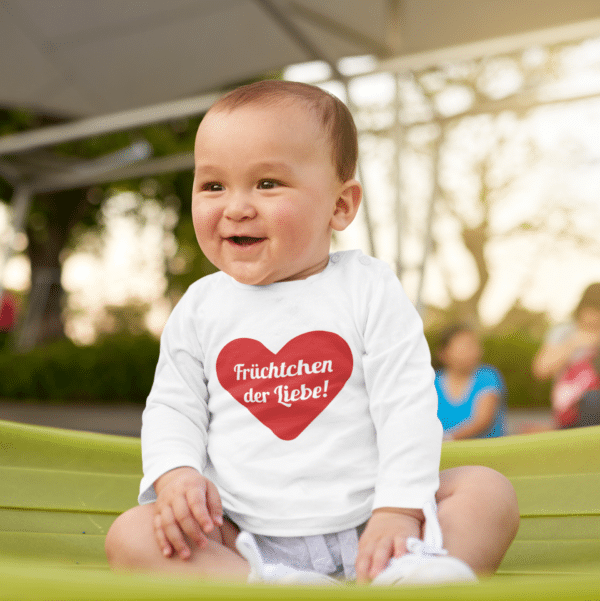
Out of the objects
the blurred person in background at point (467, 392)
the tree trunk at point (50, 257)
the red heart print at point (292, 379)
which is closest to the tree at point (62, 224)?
the tree trunk at point (50, 257)

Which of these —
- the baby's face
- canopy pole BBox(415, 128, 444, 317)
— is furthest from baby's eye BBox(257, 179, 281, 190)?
canopy pole BBox(415, 128, 444, 317)

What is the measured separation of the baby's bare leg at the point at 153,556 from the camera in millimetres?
853

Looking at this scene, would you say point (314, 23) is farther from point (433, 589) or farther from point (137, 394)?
point (137, 394)

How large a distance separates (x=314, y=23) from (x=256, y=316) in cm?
342

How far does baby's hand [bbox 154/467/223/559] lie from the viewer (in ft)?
2.80

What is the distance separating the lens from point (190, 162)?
6.41 meters

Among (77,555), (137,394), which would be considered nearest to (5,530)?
(77,555)

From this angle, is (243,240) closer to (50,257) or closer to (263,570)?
(263,570)

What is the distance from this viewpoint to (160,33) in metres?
4.43

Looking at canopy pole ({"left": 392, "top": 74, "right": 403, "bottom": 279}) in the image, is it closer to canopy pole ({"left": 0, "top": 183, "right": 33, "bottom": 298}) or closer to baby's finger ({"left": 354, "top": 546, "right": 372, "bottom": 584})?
canopy pole ({"left": 0, "top": 183, "right": 33, "bottom": 298})

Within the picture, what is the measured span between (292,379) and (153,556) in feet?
0.96

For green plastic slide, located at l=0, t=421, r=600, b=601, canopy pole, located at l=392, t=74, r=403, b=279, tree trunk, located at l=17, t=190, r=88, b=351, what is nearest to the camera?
green plastic slide, located at l=0, t=421, r=600, b=601

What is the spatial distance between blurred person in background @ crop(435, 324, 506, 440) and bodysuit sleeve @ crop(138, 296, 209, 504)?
80.5 inches

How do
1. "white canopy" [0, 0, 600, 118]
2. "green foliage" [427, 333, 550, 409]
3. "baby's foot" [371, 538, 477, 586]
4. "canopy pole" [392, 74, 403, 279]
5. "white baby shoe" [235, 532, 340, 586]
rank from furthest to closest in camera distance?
"green foliage" [427, 333, 550, 409] < "canopy pole" [392, 74, 403, 279] < "white canopy" [0, 0, 600, 118] < "white baby shoe" [235, 532, 340, 586] < "baby's foot" [371, 538, 477, 586]
